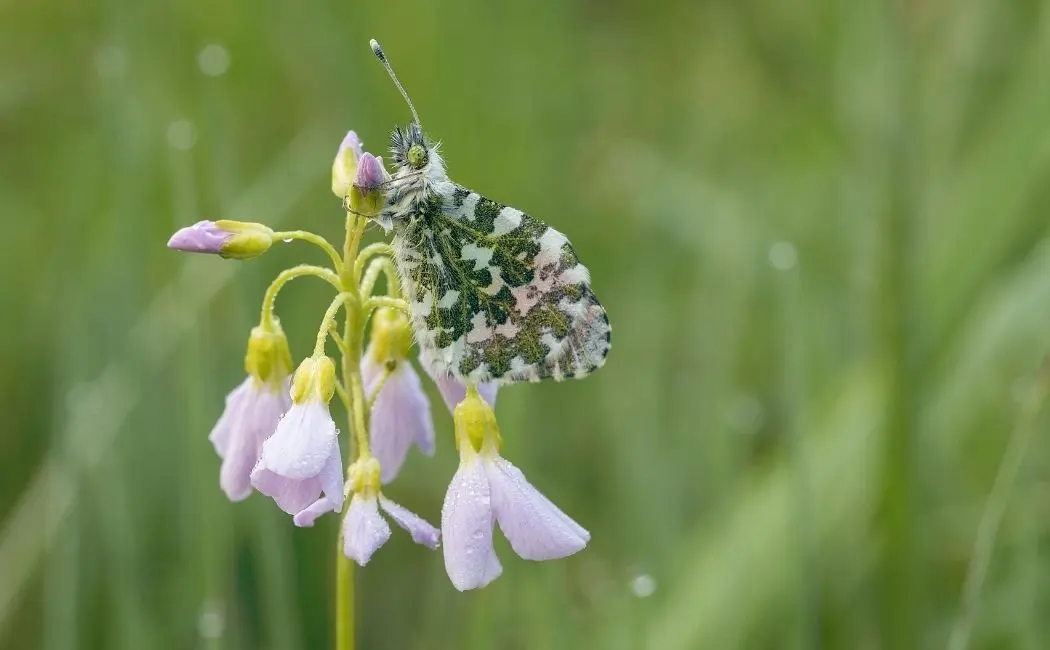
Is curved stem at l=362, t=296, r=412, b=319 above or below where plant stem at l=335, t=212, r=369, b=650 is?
above

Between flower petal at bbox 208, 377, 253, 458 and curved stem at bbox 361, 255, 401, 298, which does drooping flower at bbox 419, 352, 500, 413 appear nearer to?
curved stem at bbox 361, 255, 401, 298

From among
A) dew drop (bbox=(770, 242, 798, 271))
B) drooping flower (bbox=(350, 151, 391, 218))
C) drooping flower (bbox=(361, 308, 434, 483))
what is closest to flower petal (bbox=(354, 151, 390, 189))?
drooping flower (bbox=(350, 151, 391, 218))

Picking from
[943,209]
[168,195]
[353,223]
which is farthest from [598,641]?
[168,195]

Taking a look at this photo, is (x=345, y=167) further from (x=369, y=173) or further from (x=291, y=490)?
(x=291, y=490)

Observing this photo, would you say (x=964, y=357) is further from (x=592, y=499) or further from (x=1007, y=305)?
(x=592, y=499)

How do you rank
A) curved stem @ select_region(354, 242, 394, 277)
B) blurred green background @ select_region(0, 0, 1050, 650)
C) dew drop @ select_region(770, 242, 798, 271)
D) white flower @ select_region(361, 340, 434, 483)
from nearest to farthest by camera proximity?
curved stem @ select_region(354, 242, 394, 277) < white flower @ select_region(361, 340, 434, 483) < blurred green background @ select_region(0, 0, 1050, 650) < dew drop @ select_region(770, 242, 798, 271)

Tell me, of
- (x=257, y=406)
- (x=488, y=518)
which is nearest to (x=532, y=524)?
(x=488, y=518)
